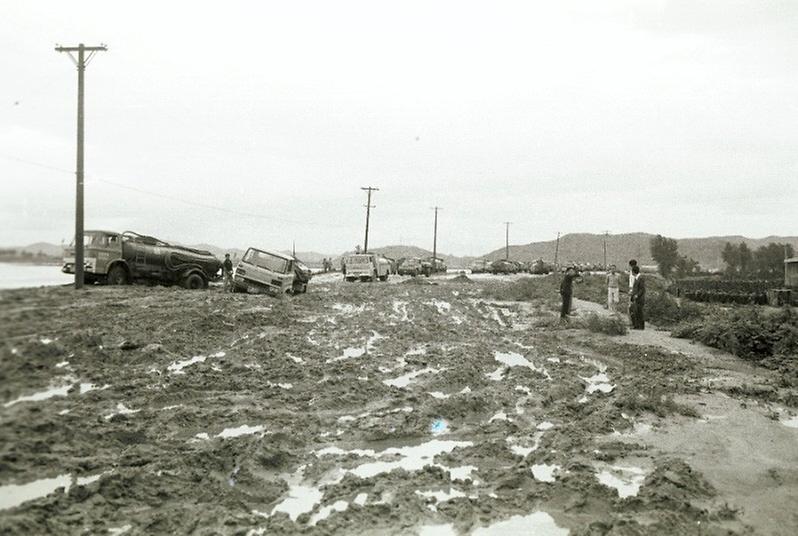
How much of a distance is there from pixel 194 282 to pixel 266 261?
295 centimetres

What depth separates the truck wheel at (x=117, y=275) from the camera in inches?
790

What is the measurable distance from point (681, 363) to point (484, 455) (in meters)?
6.63

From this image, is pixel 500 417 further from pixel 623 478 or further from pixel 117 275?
pixel 117 275

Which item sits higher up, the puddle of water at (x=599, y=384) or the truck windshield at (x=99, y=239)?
the truck windshield at (x=99, y=239)

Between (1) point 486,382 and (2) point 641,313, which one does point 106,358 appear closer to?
(1) point 486,382

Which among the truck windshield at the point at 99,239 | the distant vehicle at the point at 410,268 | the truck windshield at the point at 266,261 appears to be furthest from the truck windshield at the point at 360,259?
the truck windshield at the point at 99,239

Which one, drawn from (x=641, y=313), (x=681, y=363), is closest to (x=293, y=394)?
(x=681, y=363)

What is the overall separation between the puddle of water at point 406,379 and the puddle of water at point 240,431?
257 centimetres

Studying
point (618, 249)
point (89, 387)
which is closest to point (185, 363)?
point (89, 387)

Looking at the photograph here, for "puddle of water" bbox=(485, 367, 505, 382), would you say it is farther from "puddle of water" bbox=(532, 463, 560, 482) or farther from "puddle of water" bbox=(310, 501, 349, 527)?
"puddle of water" bbox=(310, 501, 349, 527)

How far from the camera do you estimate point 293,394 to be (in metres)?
7.43

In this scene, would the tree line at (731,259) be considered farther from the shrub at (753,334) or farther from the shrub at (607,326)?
the shrub at (753,334)

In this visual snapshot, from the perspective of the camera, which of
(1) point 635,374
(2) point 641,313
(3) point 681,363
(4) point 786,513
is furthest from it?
(2) point 641,313

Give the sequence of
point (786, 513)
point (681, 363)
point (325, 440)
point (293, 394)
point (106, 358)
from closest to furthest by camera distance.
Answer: point (786, 513), point (325, 440), point (293, 394), point (106, 358), point (681, 363)
